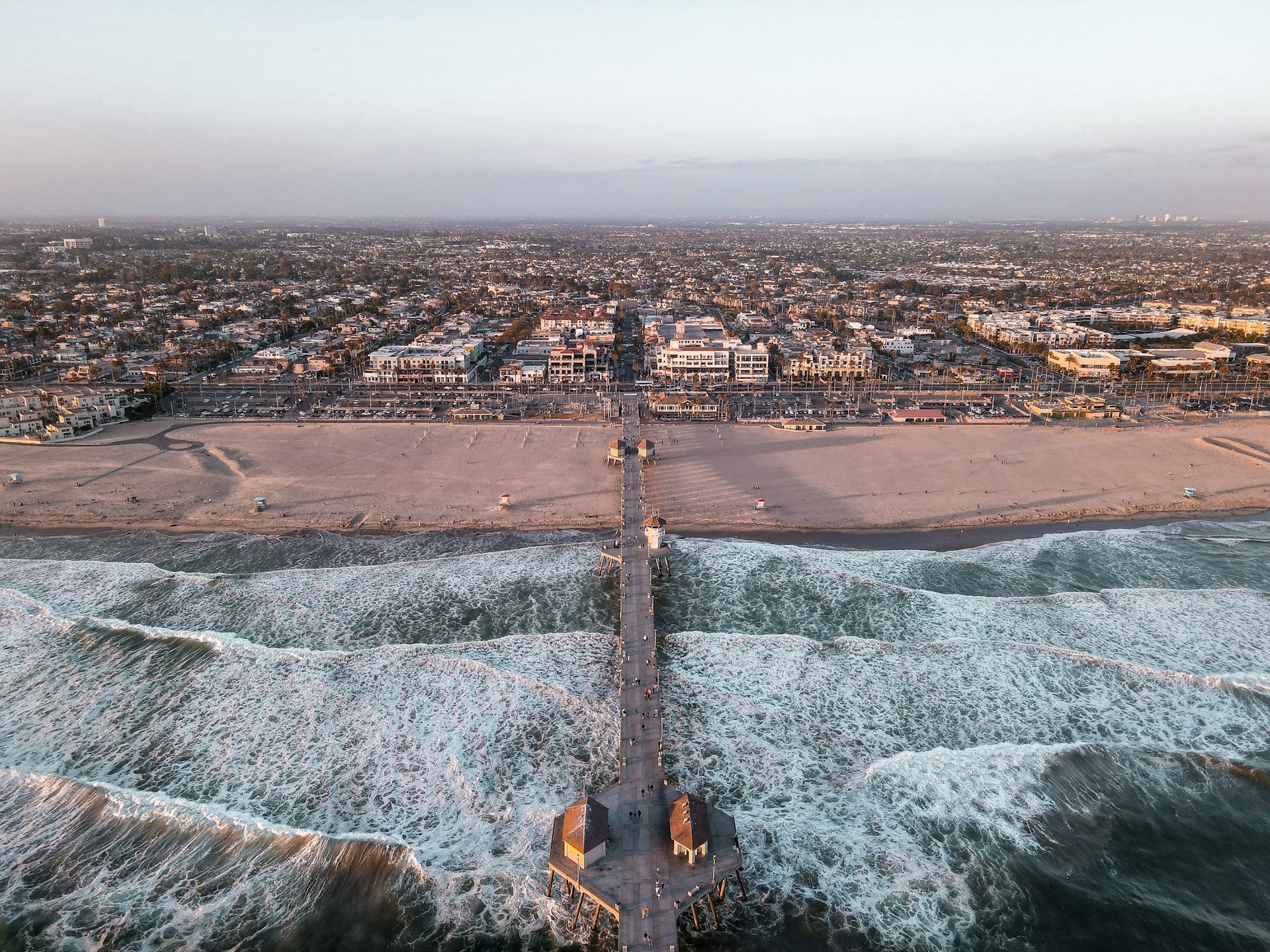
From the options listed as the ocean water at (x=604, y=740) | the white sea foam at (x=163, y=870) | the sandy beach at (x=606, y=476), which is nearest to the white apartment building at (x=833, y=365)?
the sandy beach at (x=606, y=476)

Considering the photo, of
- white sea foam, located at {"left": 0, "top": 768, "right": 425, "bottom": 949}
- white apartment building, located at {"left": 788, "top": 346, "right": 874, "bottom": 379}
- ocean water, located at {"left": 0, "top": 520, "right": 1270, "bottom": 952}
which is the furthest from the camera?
white apartment building, located at {"left": 788, "top": 346, "right": 874, "bottom": 379}

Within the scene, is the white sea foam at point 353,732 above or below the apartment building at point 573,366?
below

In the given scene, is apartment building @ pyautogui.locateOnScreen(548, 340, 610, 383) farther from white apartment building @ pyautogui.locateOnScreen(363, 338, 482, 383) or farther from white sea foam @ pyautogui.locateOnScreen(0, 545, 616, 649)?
white sea foam @ pyautogui.locateOnScreen(0, 545, 616, 649)

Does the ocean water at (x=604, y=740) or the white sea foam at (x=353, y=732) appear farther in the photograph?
the white sea foam at (x=353, y=732)

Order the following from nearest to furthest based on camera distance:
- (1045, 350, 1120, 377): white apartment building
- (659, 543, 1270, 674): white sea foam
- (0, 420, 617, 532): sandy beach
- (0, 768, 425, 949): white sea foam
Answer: (0, 768, 425, 949): white sea foam < (659, 543, 1270, 674): white sea foam < (0, 420, 617, 532): sandy beach < (1045, 350, 1120, 377): white apartment building

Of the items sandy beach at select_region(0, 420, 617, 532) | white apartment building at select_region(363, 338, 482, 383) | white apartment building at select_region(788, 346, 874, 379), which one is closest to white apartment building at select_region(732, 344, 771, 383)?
white apartment building at select_region(788, 346, 874, 379)

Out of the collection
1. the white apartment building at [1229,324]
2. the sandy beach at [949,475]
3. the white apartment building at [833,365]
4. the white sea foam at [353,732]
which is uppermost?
the white apartment building at [1229,324]

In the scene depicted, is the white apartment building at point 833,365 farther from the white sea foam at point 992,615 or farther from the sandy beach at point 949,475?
the white sea foam at point 992,615
